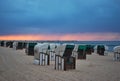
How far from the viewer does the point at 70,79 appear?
14.3m

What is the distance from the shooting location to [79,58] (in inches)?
1307

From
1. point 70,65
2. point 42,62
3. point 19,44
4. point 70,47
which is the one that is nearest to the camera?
point 70,65

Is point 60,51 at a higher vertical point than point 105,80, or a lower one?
higher

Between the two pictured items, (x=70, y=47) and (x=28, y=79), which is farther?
(x=70, y=47)

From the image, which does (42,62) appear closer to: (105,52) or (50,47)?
(50,47)

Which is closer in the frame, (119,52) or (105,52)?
(119,52)

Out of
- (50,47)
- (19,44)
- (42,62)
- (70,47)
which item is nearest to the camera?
(70,47)

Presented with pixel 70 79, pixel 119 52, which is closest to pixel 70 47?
pixel 70 79

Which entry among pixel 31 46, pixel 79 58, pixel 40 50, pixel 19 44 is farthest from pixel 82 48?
pixel 19 44

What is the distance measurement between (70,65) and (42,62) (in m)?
3.56

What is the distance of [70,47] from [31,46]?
18.1m

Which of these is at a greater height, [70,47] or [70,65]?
[70,47]

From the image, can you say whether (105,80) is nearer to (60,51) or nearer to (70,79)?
(70,79)

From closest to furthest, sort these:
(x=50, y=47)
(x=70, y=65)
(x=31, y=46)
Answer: (x=70, y=65) < (x=50, y=47) < (x=31, y=46)
